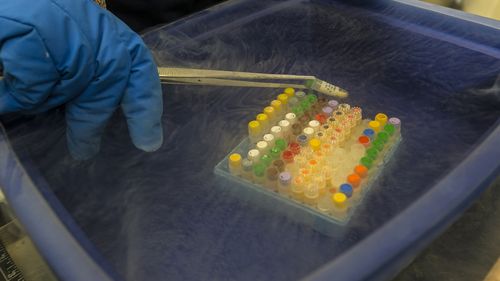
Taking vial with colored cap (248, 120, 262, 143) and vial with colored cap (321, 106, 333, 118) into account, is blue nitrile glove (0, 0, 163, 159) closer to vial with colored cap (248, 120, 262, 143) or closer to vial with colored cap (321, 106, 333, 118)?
vial with colored cap (248, 120, 262, 143)

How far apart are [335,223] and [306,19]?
18.4 inches

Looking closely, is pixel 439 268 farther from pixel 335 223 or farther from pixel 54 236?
pixel 54 236

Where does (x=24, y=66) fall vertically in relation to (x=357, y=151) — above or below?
above

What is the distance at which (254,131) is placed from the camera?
0.63 metres

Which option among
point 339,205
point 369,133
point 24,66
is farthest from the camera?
point 369,133

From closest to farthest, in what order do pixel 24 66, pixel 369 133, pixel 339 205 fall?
pixel 24 66 < pixel 339 205 < pixel 369 133

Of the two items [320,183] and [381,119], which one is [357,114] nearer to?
[381,119]

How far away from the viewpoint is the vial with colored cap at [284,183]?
1.79 feet

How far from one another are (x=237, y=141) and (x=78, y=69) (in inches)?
10.7

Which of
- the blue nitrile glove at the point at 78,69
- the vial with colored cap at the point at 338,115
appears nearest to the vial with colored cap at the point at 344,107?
the vial with colored cap at the point at 338,115

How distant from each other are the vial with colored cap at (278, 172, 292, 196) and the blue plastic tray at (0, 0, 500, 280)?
0.10 feet

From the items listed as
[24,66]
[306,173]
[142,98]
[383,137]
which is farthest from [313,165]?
[24,66]

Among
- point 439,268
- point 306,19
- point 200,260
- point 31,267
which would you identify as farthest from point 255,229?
point 306,19

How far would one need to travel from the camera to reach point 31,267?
60 cm
